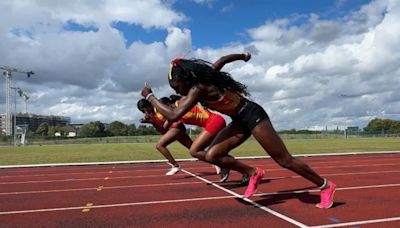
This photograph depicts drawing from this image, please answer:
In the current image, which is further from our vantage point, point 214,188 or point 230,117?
point 214,188

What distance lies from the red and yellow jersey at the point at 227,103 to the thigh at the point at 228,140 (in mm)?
443

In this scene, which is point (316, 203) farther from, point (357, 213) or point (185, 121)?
point (185, 121)

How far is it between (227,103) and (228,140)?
2.27 ft

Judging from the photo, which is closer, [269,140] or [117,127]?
[269,140]

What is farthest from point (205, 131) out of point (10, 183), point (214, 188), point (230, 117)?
point (10, 183)

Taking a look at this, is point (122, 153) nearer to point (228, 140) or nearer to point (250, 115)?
point (228, 140)

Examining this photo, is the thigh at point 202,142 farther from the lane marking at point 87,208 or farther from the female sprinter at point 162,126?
the female sprinter at point 162,126

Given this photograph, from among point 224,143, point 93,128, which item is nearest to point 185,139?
point 224,143

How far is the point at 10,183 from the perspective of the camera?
37.7 ft

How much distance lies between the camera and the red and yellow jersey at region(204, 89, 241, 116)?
6699 mm

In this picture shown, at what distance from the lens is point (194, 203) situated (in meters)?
7.54

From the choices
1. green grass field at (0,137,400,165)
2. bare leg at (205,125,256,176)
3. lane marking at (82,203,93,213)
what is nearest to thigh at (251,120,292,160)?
bare leg at (205,125,256,176)

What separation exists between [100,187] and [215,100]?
170 inches

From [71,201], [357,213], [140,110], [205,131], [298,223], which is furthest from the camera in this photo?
[140,110]
